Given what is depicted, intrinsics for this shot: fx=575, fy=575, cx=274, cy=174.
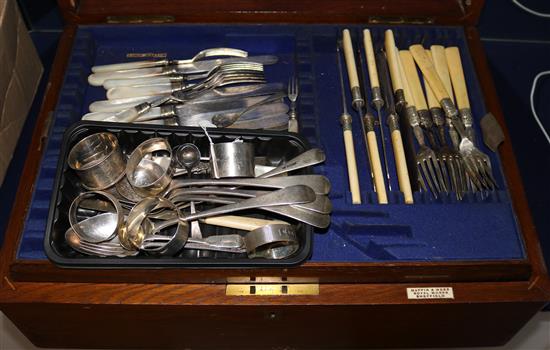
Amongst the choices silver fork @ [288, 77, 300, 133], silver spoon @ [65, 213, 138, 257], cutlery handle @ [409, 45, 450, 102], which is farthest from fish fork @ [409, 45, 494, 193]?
silver spoon @ [65, 213, 138, 257]

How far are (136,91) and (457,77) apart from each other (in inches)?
23.1

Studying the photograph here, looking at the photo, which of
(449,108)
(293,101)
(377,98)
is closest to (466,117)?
(449,108)

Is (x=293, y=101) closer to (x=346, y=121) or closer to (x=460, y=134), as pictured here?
(x=346, y=121)

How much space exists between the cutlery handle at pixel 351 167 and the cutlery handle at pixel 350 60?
9cm

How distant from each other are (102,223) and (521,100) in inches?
35.5

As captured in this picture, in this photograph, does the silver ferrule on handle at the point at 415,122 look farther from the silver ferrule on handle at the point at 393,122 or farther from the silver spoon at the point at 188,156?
the silver spoon at the point at 188,156

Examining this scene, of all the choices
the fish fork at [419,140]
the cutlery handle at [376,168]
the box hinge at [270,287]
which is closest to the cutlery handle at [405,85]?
the fish fork at [419,140]

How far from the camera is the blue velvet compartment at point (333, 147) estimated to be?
87cm

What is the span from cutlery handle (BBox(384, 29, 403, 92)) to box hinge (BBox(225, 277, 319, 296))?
1.32ft

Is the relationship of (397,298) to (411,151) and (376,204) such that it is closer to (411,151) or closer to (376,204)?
(376,204)

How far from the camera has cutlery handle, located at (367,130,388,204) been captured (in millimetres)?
917

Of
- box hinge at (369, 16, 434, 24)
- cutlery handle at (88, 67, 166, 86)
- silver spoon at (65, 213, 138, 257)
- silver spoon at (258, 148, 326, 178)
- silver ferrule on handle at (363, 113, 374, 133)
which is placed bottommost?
silver spoon at (65, 213, 138, 257)

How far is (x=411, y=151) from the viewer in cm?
97

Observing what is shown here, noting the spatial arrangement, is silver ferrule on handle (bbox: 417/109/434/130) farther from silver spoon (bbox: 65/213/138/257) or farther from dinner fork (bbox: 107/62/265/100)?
silver spoon (bbox: 65/213/138/257)
